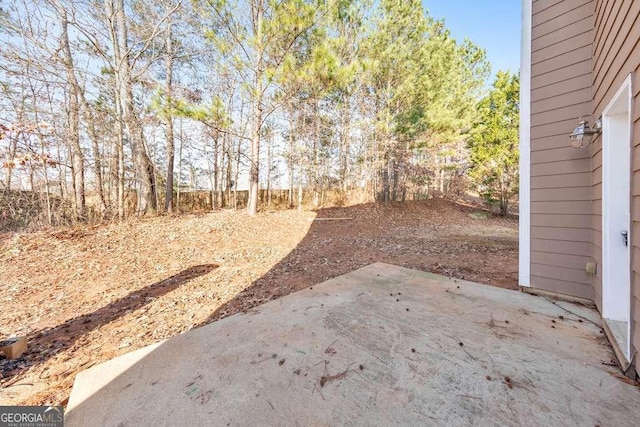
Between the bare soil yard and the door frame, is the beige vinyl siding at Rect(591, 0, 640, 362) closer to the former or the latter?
the door frame

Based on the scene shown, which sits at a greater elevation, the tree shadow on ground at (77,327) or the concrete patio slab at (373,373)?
the concrete patio slab at (373,373)

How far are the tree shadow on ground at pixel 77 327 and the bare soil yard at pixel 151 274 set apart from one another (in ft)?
0.04

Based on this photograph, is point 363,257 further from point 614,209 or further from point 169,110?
point 169,110

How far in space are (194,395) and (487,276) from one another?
351 cm

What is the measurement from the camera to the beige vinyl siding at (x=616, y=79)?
136 centimetres

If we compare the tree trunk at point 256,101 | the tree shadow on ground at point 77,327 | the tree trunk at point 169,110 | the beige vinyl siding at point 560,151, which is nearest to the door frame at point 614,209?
the beige vinyl siding at point 560,151

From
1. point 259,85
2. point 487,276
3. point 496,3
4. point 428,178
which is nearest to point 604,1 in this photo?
point 487,276

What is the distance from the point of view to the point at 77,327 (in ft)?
8.23

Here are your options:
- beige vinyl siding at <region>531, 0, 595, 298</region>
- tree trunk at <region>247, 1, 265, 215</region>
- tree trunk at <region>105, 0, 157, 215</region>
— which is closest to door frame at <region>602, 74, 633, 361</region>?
beige vinyl siding at <region>531, 0, 595, 298</region>

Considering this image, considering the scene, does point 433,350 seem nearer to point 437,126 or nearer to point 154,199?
point 154,199

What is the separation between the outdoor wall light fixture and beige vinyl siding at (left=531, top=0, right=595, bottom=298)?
0.13 meters

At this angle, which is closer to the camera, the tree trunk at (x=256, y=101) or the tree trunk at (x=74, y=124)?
the tree trunk at (x=74, y=124)

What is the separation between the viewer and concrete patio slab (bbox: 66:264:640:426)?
1.13 m

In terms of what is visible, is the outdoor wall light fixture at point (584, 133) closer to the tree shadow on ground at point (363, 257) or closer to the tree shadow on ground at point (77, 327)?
the tree shadow on ground at point (363, 257)
